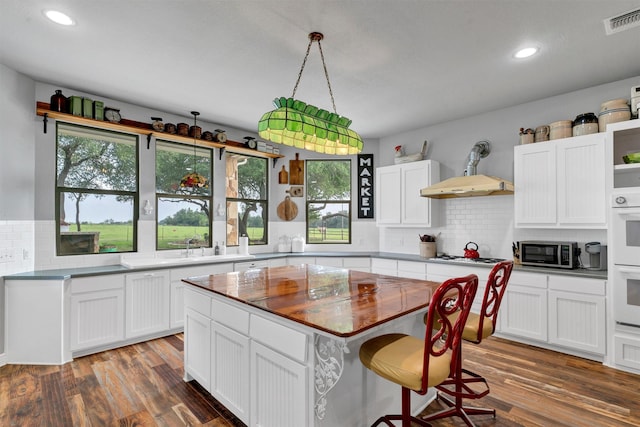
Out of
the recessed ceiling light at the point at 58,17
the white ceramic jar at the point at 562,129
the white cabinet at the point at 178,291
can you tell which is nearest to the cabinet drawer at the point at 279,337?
the white cabinet at the point at 178,291

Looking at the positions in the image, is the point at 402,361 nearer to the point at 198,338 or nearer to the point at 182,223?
the point at 198,338

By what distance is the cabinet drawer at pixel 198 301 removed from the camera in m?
2.35

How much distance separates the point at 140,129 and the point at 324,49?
8.51 ft

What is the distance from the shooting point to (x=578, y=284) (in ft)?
10.3

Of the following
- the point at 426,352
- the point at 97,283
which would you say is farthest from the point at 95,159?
the point at 426,352

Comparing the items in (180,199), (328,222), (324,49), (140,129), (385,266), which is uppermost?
(324,49)

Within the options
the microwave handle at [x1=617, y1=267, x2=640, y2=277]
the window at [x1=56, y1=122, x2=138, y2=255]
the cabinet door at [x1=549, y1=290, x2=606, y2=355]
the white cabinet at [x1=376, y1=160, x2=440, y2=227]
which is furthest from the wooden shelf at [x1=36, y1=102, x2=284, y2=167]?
the microwave handle at [x1=617, y1=267, x2=640, y2=277]

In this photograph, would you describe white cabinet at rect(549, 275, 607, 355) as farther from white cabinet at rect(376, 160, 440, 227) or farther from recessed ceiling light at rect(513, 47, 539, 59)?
recessed ceiling light at rect(513, 47, 539, 59)

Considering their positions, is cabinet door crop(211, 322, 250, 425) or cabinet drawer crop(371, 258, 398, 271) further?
cabinet drawer crop(371, 258, 398, 271)

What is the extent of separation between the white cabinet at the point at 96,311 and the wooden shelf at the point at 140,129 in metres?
1.72

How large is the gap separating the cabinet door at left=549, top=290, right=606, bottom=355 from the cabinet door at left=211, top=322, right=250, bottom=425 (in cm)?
312

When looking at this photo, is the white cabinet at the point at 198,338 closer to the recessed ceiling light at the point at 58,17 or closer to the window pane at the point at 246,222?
the recessed ceiling light at the point at 58,17

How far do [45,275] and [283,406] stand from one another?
8.97 ft

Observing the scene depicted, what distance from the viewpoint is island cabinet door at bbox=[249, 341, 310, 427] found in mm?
1603
